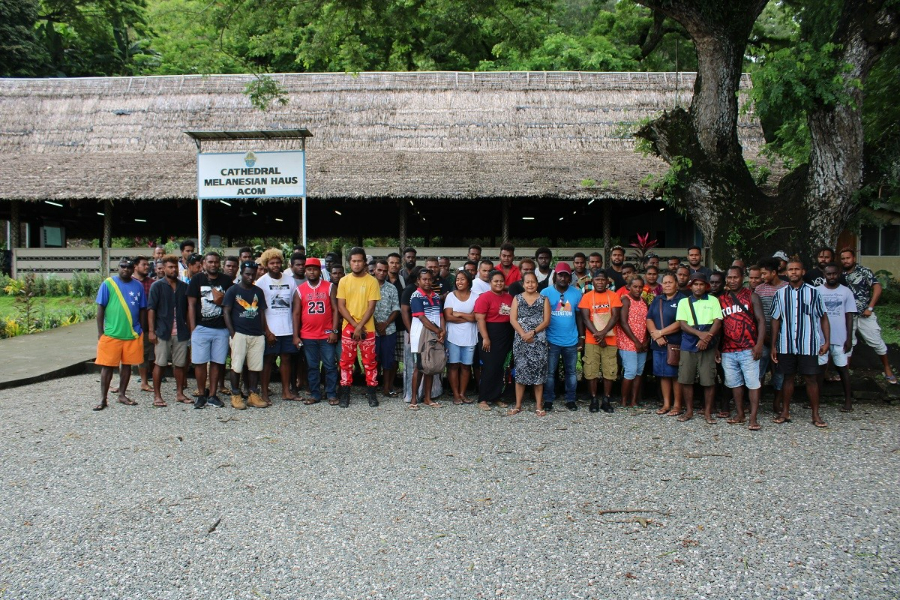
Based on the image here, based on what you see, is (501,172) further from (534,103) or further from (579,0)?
(579,0)

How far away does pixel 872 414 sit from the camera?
702cm

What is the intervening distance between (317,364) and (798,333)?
16.5 ft

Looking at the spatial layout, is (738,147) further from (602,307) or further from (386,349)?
(386,349)

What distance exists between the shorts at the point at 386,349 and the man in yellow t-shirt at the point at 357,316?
264 mm

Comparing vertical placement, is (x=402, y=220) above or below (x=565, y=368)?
above

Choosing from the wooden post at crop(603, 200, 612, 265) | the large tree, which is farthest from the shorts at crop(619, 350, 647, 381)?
the wooden post at crop(603, 200, 612, 265)

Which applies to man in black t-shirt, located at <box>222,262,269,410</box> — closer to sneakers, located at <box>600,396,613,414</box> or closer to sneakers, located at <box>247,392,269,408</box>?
sneakers, located at <box>247,392,269,408</box>

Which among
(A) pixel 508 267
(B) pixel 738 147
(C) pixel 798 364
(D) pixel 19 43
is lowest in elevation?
(C) pixel 798 364

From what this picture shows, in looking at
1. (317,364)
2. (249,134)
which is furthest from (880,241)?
(317,364)

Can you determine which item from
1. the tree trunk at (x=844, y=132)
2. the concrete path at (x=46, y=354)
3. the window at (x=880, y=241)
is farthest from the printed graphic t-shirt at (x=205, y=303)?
the window at (x=880, y=241)

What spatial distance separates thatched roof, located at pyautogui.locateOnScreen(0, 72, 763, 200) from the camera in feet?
49.1

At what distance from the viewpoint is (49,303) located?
50.1 feet

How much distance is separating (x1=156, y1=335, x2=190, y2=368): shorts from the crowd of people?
1 cm

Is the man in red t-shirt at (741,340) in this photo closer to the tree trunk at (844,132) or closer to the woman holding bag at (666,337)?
the woman holding bag at (666,337)
